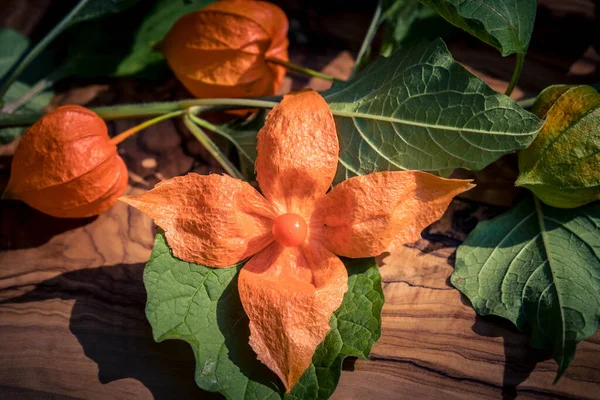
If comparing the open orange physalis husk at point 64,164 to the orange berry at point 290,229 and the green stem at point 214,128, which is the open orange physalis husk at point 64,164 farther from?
the orange berry at point 290,229

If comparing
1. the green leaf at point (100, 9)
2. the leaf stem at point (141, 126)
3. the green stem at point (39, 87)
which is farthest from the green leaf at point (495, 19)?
the green stem at point (39, 87)

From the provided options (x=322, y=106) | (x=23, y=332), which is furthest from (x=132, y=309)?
(x=322, y=106)

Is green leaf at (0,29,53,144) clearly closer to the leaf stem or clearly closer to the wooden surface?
the wooden surface

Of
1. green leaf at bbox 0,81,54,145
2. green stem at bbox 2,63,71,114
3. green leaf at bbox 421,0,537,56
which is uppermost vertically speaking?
green leaf at bbox 421,0,537,56

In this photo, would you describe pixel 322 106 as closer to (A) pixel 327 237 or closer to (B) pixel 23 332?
(A) pixel 327 237

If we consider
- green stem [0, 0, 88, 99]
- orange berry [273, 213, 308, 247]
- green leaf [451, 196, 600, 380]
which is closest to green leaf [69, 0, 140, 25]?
Result: green stem [0, 0, 88, 99]

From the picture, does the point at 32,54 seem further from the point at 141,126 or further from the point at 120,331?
the point at 120,331
